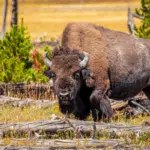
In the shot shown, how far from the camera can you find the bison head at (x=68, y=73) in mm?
12078

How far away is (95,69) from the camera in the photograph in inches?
519

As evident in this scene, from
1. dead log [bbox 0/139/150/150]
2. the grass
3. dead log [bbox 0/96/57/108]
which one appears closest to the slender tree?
dead log [bbox 0/96/57/108]

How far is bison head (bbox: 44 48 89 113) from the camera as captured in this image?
1208 cm

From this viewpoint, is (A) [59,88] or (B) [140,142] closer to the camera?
(B) [140,142]

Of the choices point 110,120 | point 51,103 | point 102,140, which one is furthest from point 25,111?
point 102,140

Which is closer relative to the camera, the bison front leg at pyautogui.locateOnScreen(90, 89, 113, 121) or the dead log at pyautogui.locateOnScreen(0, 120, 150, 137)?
the dead log at pyautogui.locateOnScreen(0, 120, 150, 137)

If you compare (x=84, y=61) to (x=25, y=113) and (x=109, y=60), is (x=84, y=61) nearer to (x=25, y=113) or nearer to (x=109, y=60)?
(x=109, y=60)

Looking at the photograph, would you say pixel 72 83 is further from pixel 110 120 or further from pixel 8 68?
pixel 8 68

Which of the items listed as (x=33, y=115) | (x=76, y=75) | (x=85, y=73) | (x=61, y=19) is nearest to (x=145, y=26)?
(x=33, y=115)

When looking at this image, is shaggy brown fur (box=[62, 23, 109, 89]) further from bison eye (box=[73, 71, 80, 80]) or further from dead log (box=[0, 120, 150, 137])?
dead log (box=[0, 120, 150, 137])

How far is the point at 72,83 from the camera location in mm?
12258

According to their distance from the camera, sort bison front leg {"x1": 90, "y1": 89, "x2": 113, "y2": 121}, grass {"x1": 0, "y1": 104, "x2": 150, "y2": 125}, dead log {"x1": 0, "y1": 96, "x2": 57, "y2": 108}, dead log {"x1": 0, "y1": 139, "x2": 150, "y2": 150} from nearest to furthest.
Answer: dead log {"x1": 0, "y1": 139, "x2": 150, "y2": 150}
bison front leg {"x1": 90, "y1": 89, "x2": 113, "y2": 121}
grass {"x1": 0, "y1": 104, "x2": 150, "y2": 125}
dead log {"x1": 0, "y1": 96, "x2": 57, "y2": 108}

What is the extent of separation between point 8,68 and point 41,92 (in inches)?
88.1

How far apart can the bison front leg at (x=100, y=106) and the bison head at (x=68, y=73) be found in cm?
40
